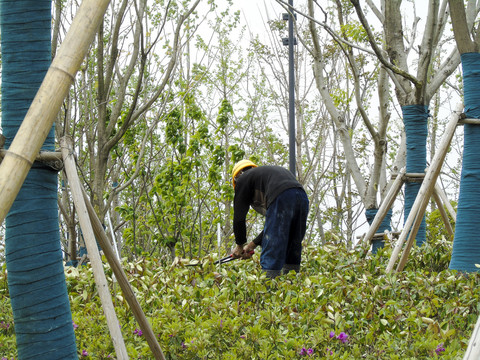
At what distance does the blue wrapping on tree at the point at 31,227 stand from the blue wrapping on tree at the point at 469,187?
3708mm

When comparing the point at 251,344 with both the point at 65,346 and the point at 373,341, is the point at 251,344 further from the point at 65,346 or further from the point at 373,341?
the point at 65,346

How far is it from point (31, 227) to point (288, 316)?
1.82 metres

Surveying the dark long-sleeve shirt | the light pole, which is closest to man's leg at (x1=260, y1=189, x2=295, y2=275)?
the dark long-sleeve shirt

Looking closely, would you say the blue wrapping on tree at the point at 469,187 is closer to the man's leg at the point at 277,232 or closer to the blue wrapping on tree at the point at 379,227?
the man's leg at the point at 277,232

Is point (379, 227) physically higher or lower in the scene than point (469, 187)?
lower

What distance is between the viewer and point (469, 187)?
5.10 m

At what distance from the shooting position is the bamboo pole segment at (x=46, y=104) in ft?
4.86

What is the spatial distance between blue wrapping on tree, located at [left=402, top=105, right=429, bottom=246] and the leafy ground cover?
1341 millimetres

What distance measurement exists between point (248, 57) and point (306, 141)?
3.30 metres

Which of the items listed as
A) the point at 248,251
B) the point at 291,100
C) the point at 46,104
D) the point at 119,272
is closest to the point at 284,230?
the point at 248,251

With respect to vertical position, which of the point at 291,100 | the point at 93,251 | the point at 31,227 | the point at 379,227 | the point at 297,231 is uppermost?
the point at 291,100

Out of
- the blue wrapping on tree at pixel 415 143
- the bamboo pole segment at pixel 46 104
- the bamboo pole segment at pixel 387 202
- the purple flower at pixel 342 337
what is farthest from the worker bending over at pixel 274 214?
the bamboo pole segment at pixel 46 104

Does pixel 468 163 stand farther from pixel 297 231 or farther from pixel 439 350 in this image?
pixel 439 350

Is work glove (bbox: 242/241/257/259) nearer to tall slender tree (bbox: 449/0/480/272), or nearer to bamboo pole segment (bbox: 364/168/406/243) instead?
bamboo pole segment (bbox: 364/168/406/243)
